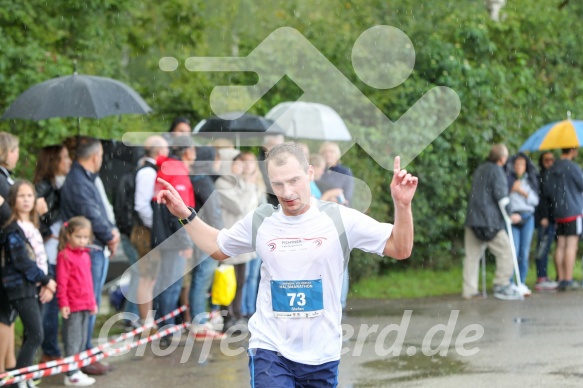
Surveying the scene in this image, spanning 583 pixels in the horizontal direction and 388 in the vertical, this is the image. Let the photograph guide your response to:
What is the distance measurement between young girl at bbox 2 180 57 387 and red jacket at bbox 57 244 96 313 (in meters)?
0.37

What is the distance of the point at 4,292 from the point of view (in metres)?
9.08

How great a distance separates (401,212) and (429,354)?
522 cm

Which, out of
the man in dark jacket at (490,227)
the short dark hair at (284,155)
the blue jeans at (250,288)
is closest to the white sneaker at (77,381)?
the blue jeans at (250,288)

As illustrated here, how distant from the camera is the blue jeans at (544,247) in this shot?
16359mm

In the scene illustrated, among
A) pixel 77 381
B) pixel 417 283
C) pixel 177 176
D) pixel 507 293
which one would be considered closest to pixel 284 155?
pixel 77 381

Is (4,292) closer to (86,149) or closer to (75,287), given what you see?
(75,287)

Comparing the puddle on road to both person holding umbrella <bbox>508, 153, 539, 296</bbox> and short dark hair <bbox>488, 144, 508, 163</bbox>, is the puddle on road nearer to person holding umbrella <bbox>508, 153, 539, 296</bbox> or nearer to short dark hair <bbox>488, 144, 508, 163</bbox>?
short dark hair <bbox>488, 144, 508, 163</bbox>

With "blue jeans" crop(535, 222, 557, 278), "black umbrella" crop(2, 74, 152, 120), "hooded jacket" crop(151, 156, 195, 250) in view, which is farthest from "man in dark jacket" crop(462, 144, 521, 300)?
"black umbrella" crop(2, 74, 152, 120)

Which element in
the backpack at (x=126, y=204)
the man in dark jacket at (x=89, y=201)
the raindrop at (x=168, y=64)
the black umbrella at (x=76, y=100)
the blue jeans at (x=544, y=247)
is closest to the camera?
the man in dark jacket at (x=89, y=201)

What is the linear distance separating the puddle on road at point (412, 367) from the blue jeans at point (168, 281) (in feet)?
7.48

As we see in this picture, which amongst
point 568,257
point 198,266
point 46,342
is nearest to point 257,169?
point 198,266

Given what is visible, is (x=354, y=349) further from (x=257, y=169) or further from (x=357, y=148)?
(x=357, y=148)

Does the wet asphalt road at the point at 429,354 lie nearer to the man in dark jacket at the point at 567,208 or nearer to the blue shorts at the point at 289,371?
the man in dark jacket at the point at 567,208

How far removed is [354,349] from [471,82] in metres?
7.75
